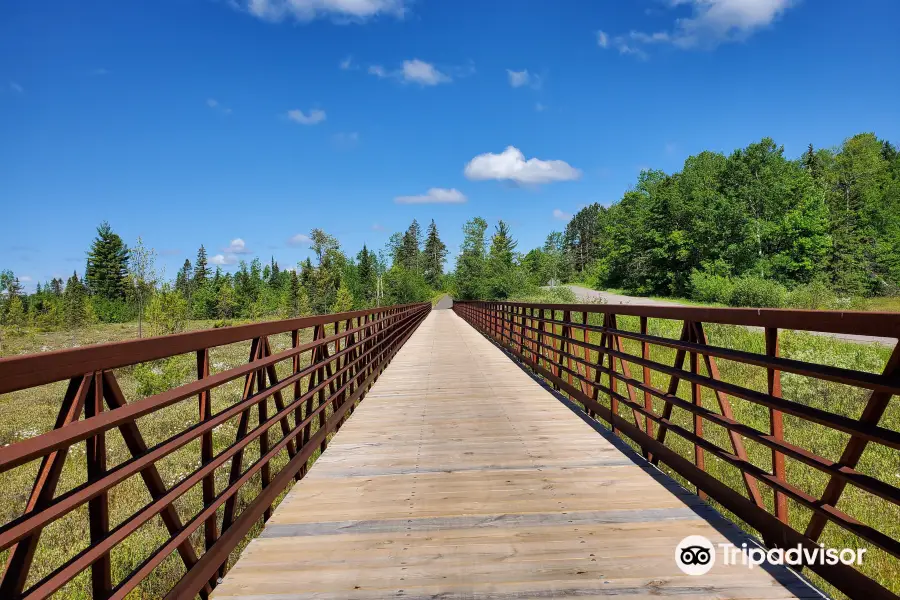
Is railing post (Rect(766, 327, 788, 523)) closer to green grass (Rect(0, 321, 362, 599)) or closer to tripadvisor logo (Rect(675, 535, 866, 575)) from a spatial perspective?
tripadvisor logo (Rect(675, 535, 866, 575))

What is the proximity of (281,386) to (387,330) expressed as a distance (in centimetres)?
722

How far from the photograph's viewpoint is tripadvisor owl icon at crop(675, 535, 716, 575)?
2430 millimetres

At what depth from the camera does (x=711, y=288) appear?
36.6 m

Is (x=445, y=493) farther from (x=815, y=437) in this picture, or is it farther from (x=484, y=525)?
(x=815, y=437)

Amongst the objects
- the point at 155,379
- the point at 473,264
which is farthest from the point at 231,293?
the point at 155,379

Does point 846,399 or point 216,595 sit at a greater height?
point 216,595

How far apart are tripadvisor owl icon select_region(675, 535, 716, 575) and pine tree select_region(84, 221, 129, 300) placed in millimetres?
89049

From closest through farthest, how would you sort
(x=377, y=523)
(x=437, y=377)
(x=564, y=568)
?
1. (x=564, y=568)
2. (x=377, y=523)
3. (x=437, y=377)

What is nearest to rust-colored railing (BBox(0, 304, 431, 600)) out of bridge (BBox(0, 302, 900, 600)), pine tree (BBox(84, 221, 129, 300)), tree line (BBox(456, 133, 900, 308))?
bridge (BBox(0, 302, 900, 600))

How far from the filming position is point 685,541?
8.82 ft

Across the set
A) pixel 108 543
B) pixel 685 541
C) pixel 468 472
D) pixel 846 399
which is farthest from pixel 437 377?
pixel 846 399

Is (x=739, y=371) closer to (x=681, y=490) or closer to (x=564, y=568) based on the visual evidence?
(x=681, y=490)

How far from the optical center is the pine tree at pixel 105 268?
76.1 metres

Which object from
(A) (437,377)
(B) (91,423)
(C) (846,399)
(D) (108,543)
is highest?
(B) (91,423)
